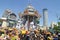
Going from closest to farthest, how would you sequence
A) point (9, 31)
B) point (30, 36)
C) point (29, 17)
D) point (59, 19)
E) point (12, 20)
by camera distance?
point (30, 36) → point (9, 31) → point (29, 17) → point (59, 19) → point (12, 20)

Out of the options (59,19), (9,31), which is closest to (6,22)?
(59,19)

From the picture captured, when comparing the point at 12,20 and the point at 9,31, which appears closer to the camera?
the point at 9,31

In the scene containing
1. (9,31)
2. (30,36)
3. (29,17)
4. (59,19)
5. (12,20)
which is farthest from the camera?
(12,20)

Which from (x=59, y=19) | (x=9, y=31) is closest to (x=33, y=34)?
(x=9, y=31)

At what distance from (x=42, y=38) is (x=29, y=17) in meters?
11.8

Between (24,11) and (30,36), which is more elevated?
(24,11)

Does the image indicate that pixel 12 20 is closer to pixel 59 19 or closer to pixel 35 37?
pixel 59 19

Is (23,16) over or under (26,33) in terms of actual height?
over

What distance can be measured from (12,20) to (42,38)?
61.4ft

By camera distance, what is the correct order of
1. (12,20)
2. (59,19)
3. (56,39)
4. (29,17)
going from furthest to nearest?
(12,20), (59,19), (29,17), (56,39)

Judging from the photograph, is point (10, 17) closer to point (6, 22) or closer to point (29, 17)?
point (6, 22)

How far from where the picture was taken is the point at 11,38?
1614cm

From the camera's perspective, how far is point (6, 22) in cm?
3566

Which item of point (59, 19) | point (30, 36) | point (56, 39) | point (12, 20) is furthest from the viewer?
point (12, 20)
